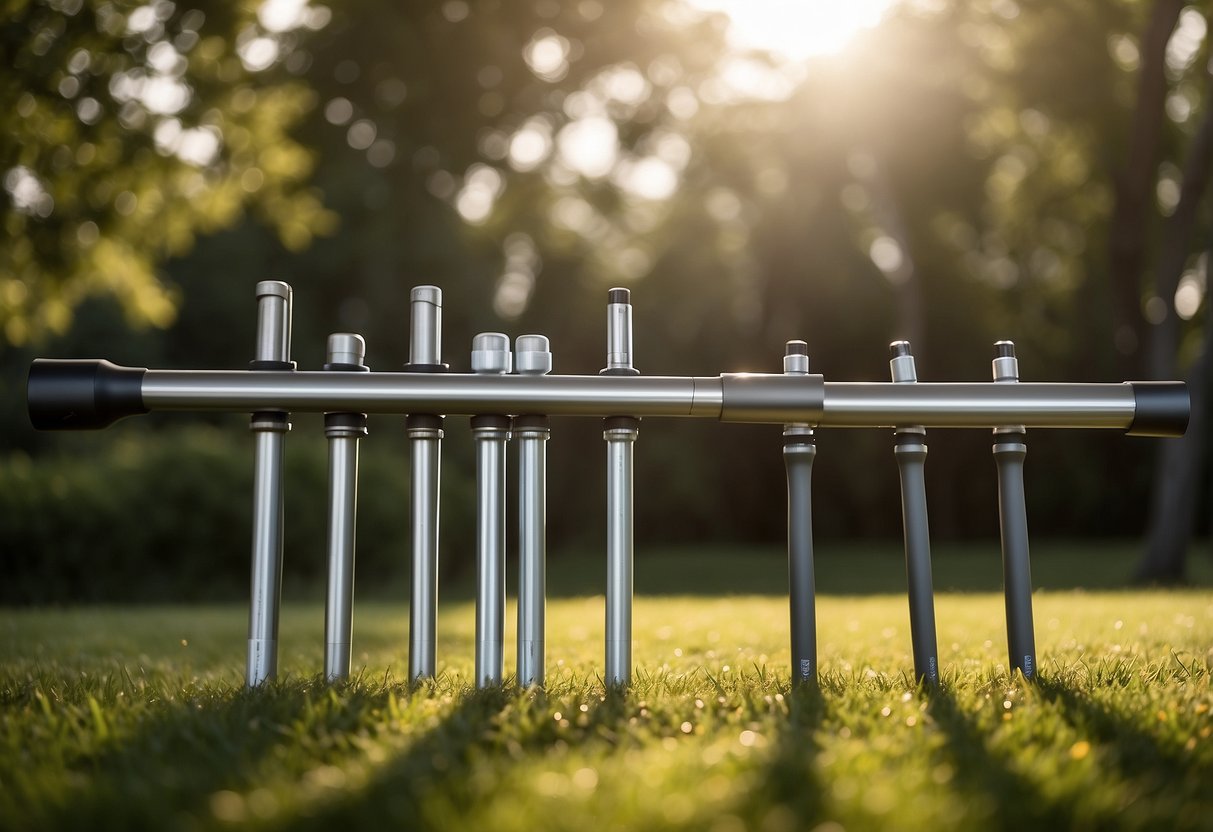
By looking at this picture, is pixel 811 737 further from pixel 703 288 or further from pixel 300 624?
pixel 703 288

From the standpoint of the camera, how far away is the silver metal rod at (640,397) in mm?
3053

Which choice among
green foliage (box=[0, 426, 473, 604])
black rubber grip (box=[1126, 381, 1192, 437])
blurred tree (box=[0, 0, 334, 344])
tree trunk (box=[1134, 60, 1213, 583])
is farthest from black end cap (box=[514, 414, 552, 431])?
tree trunk (box=[1134, 60, 1213, 583])

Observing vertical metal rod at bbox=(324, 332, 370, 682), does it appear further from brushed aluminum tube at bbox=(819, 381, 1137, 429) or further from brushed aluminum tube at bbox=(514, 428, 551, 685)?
brushed aluminum tube at bbox=(819, 381, 1137, 429)

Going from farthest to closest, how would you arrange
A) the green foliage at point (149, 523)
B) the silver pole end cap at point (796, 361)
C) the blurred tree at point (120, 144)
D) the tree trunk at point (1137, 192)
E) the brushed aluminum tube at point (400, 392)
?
the tree trunk at point (1137, 192) < the green foliage at point (149, 523) < the blurred tree at point (120, 144) < the silver pole end cap at point (796, 361) < the brushed aluminum tube at point (400, 392)

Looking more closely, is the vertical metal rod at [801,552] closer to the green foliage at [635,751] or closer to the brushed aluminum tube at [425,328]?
the green foliage at [635,751]

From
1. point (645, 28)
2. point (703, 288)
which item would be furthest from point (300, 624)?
point (703, 288)

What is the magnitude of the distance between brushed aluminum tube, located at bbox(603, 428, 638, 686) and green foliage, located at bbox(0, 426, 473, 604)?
7912mm

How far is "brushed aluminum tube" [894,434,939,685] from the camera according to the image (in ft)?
10.5

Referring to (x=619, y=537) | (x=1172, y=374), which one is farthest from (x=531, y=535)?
(x=1172, y=374)

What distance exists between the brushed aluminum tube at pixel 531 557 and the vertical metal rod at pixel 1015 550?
1.50 m

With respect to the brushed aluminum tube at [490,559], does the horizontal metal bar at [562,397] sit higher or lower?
higher

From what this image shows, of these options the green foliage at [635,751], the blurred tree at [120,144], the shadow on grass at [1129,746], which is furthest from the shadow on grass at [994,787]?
the blurred tree at [120,144]

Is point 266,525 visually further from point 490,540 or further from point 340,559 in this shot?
point 490,540

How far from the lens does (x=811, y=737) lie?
2.28m
